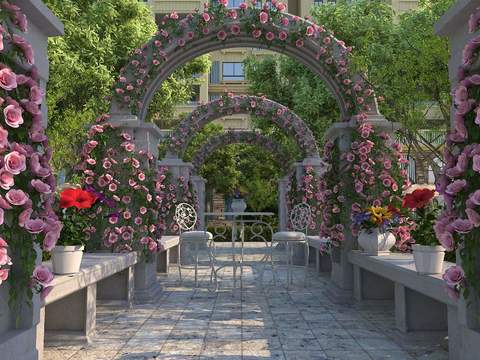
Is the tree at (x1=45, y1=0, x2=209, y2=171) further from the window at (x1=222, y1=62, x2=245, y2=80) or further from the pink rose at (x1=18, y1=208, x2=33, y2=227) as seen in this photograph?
the window at (x1=222, y1=62, x2=245, y2=80)

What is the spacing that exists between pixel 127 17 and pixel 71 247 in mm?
12735

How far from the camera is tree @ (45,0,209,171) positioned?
38.8ft

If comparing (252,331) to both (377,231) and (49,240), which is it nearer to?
(377,231)

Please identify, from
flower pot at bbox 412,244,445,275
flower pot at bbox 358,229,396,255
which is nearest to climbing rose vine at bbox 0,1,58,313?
flower pot at bbox 412,244,445,275

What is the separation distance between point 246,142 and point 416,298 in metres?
11.2

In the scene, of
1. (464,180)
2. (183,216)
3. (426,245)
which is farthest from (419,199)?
(183,216)

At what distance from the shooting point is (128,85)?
21.2ft

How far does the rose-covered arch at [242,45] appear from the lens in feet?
20.8

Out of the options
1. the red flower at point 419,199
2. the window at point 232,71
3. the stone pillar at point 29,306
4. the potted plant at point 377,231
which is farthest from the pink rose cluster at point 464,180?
the window at point 232,71

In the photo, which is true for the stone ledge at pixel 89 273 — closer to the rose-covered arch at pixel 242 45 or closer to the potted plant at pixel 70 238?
the potted plant at pixel 70 238

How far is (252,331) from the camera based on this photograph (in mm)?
4660

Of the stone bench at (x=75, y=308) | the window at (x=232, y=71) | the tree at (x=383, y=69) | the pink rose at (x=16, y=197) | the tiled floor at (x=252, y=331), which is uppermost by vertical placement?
the window at (x=232, y=71)

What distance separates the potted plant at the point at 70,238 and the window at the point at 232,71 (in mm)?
28756

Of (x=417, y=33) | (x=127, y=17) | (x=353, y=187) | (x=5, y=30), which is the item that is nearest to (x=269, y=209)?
(x=127, y=17)
